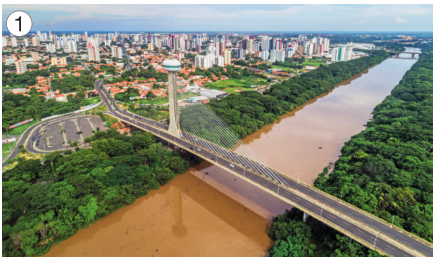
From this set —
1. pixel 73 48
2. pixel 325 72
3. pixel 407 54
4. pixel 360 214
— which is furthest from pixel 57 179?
pixel 407 54

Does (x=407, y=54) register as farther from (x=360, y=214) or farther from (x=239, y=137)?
(x=360, y=214)

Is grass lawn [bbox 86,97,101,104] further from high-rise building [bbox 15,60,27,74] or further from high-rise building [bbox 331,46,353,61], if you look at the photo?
high-rise building [bbox 331,46,353,61]

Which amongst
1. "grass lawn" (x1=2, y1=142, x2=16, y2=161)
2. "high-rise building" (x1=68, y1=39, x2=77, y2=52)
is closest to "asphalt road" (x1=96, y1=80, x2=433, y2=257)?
"grass lawn" (x1=2, y1=142, x2=16, y2=161)

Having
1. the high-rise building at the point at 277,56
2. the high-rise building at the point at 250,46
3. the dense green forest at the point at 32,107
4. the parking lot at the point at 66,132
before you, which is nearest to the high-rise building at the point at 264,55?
the high-rise building at the point at 277,56

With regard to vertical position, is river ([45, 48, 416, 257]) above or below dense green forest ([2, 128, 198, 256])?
below

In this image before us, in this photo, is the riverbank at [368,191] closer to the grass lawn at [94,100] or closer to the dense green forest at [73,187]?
the dense green forest at [73,187]

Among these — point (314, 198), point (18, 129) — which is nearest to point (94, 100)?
point (18, 129)
